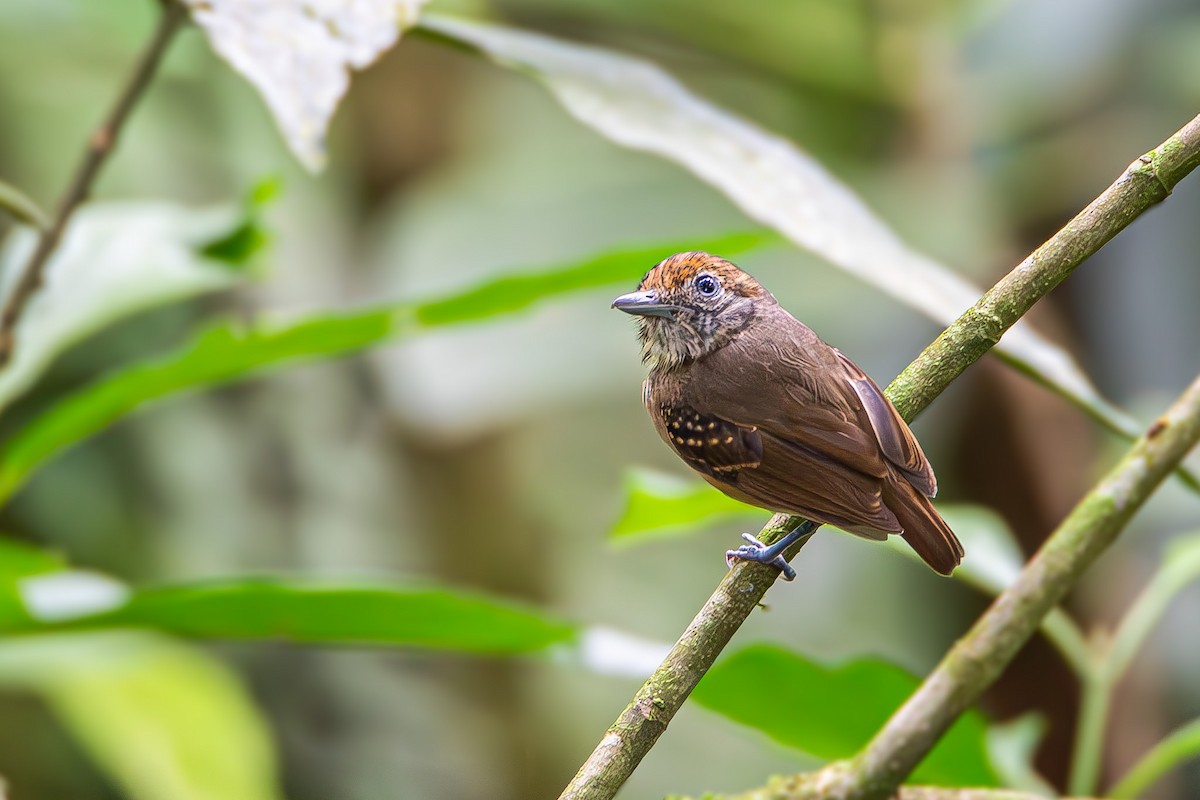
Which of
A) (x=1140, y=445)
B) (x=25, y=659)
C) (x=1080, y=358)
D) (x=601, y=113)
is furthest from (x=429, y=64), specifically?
(x=1140, y=445)

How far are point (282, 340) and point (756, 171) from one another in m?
0.81

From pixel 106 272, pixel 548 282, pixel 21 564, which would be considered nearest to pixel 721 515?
pixel 548 282

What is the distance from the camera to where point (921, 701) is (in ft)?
2.39

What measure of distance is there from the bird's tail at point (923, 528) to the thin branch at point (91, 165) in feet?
4.12

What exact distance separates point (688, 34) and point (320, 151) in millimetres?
3236

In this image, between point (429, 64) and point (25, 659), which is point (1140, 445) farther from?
point (429, 64)

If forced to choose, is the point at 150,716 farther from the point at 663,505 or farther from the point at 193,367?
the point at 663,505

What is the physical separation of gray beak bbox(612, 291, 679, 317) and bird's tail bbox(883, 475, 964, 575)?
1.15 ft

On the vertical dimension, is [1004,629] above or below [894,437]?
below

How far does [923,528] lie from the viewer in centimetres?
108

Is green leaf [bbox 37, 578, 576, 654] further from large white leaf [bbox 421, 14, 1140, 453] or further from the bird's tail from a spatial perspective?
the bird's tail

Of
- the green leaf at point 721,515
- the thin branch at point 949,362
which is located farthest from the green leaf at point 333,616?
the thin branch at point 949,362

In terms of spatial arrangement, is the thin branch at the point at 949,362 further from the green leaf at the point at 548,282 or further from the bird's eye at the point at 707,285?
the green leaf at the point at 548,282

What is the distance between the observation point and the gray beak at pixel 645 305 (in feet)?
4.43
